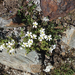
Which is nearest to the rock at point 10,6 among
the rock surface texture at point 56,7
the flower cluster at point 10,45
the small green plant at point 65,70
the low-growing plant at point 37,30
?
the low-growing plant at point 37,30

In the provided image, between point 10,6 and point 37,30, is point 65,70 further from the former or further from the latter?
point 10,6

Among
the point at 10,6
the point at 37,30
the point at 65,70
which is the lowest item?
the point at 65,70

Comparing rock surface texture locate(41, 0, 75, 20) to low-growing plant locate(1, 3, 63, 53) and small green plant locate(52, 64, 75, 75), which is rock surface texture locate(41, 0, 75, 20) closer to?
low-growing plant locate(1, 3, 63, 53)

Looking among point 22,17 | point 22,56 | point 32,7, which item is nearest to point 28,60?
point 22,56

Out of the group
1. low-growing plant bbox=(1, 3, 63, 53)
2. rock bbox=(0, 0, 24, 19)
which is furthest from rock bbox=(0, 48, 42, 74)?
rock bbox=(0, 0, 24, 19)

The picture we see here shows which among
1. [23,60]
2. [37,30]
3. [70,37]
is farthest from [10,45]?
[70,37]
